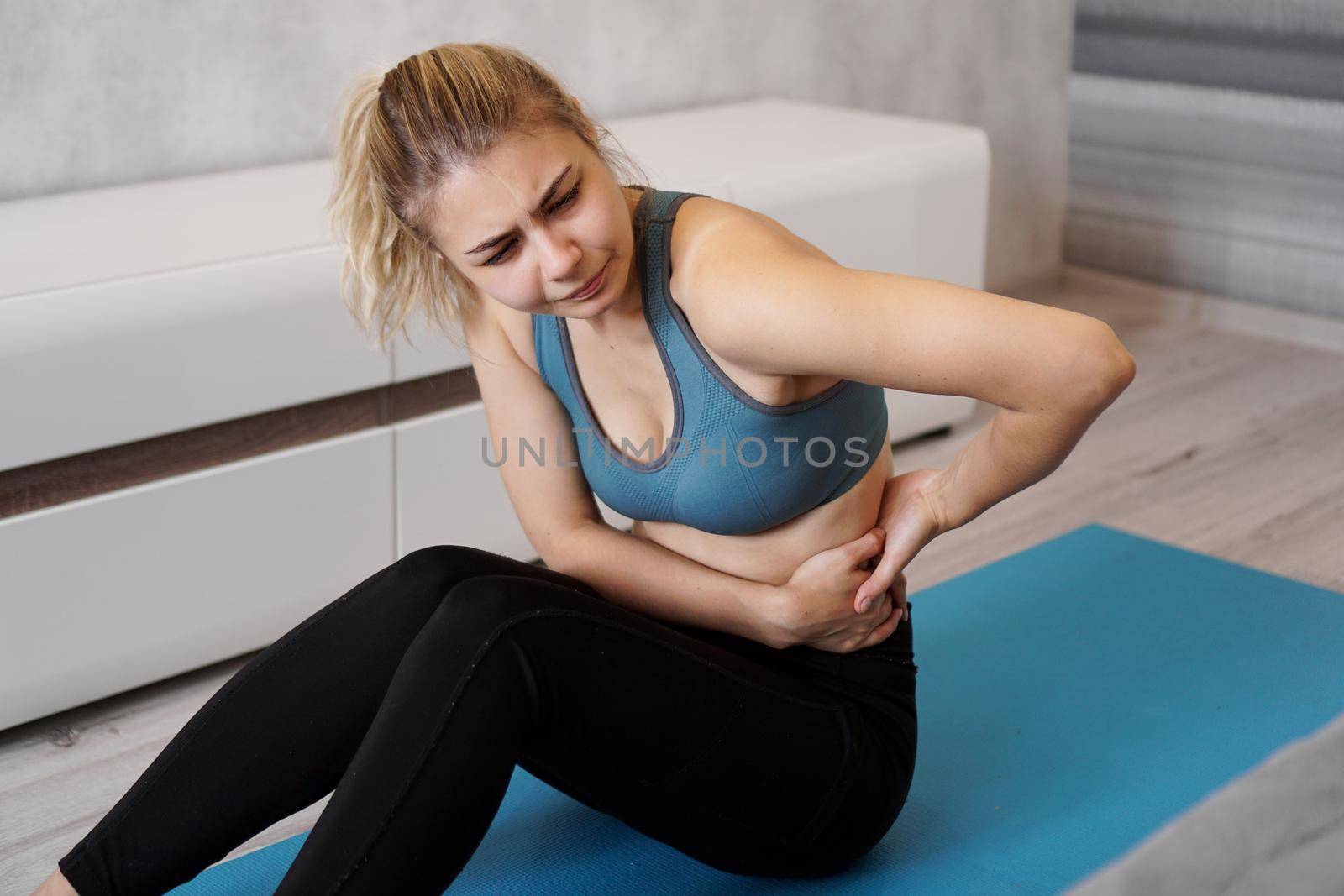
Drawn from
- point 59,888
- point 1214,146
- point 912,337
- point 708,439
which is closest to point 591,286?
point 708,439

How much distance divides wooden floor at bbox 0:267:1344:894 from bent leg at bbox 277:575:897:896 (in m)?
0.65

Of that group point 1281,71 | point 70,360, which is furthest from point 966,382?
point 1281,71

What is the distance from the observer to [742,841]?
4.09ft

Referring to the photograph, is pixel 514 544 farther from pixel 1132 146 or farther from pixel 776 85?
pixel 1132 146

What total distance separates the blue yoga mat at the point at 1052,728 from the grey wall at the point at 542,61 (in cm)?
129

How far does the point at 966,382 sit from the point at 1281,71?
8.31 feet

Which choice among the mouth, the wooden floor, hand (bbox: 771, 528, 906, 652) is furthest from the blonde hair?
the wooden floor

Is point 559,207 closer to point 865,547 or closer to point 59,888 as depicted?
point 865,547

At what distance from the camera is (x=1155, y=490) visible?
8.34 ft

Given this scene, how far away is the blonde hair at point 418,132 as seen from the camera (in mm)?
1127

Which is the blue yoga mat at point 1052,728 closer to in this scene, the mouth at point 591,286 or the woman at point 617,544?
the woman at point 617,544

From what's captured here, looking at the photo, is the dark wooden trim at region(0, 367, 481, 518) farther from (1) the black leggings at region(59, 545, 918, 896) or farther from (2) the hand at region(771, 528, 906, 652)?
(2) the hand at region(771, 528, 906, 652)

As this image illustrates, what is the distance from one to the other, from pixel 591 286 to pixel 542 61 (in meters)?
1.64

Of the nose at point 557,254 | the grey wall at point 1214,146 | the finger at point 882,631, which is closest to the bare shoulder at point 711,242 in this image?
the nose at point 557,254
